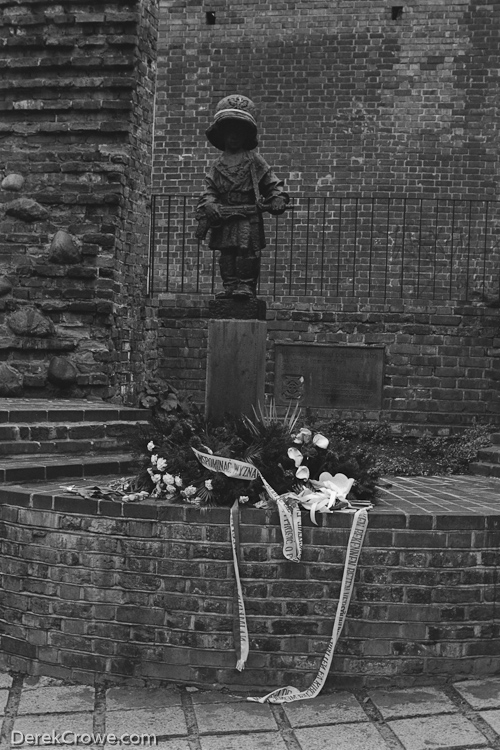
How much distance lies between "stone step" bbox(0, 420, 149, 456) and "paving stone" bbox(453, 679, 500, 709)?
2.70 m

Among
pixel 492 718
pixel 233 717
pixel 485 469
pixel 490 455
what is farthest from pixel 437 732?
pixel 490 455

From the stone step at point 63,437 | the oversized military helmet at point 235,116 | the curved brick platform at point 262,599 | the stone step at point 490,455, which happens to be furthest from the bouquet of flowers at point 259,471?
the stone step at point 490,455

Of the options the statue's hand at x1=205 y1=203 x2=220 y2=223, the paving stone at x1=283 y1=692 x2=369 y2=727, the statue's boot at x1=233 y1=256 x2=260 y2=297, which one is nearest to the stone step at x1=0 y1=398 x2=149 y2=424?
the statue's boot at x1=233 y1=256 x2=260 y2=297

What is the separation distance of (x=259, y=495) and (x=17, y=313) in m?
4.62

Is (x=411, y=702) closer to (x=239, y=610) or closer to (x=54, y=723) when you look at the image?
(x=239, y=610)

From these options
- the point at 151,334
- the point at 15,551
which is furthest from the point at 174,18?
the point at 15,551

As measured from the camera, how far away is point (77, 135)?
8.79 metres

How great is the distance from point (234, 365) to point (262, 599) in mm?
1644

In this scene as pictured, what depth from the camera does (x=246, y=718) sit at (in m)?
4.03

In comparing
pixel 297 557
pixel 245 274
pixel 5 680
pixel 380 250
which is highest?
pixel 380 250

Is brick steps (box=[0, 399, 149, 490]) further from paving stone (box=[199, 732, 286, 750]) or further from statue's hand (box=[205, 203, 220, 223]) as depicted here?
paving stone (box=[199, 732, 286, 750])

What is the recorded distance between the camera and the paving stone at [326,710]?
400 cm

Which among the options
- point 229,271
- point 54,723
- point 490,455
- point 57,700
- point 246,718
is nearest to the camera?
point 54,723

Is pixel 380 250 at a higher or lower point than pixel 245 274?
higher
